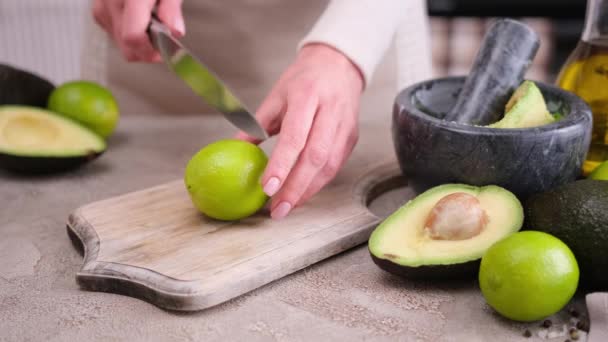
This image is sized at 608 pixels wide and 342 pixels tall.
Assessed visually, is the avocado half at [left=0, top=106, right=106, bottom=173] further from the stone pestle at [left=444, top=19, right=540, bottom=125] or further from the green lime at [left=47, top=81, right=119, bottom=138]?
the stone pestle at [left=444, top=19, right=540, bottom=125]

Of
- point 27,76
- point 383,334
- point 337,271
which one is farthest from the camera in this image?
point 27,76

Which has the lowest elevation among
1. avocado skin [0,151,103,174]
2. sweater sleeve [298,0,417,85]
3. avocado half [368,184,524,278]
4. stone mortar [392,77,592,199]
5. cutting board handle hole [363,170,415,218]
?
cutting board handle hole [363,170,415,218]

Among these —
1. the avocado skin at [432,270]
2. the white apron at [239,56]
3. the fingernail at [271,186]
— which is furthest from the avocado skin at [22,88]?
the avocado skin at [432,270]

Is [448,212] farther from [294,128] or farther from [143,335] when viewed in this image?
[143,335]

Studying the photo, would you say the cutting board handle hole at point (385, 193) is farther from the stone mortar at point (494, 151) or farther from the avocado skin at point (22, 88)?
the avocado skin at point (22, 88)

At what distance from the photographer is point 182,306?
0.81 metres

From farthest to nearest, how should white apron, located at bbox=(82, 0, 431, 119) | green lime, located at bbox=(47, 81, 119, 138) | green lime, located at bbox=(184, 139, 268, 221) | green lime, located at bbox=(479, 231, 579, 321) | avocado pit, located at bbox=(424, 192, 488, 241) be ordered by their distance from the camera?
white apron, located at bbox=(82, 0, 431, 119) < green lime, located at bbox=(47, 81, 119, 138) < green lime, located at bbox=(184, 139, 268, 221) < avocado pit, located at bbox=(424, 192, 488, 241) < green lime, located at bbox=(479, 231, 579, 321)

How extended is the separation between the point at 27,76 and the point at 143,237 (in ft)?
1.91

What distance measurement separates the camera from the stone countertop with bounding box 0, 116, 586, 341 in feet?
2.55

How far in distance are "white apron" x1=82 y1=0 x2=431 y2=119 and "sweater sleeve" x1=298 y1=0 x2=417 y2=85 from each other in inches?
12.1

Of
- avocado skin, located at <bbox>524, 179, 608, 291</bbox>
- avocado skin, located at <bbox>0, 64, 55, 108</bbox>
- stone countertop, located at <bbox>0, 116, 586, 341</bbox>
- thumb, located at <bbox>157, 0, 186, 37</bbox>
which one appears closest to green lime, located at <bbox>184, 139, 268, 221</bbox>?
stone countertop, located at <bbox>0, 116, 586, 341</bbox>

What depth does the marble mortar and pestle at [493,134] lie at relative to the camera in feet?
3.02

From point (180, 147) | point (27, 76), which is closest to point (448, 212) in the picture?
point (180, 147)

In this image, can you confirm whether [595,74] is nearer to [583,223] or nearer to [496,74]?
[496,74]
